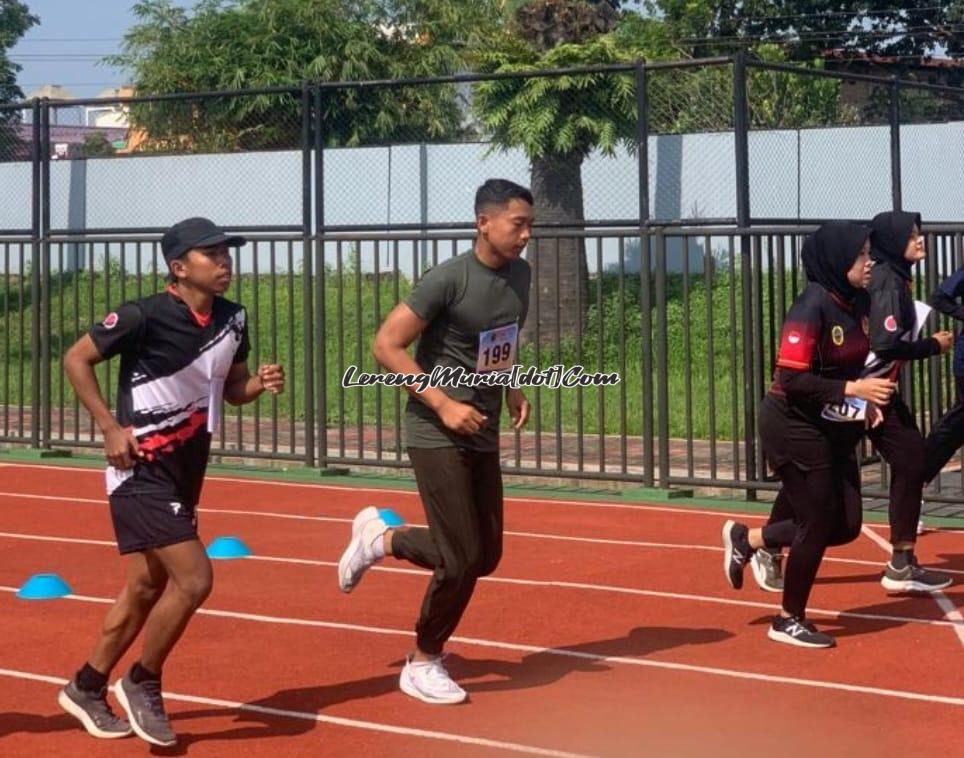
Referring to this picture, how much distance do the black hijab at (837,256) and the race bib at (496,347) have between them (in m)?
1.62

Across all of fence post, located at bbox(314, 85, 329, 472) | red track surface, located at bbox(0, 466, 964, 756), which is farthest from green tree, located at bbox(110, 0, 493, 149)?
red track surface, located at bbox(0, 466, 964, 756)

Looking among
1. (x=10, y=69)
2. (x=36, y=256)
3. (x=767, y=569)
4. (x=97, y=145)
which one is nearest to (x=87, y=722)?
(x=767, y=569)

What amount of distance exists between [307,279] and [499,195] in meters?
8.04

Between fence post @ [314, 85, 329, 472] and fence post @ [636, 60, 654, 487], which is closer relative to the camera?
fence post @ [636, 60, 654, 487]

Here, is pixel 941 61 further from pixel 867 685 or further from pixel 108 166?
pixel 867 685

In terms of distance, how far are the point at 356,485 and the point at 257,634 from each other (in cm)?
579

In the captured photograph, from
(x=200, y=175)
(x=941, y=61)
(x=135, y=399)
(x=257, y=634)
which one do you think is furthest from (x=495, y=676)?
Result: (x=941, y=61)

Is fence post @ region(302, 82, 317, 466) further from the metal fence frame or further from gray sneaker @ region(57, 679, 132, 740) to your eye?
gray sneaker @ region(57, 679, 132, 740)

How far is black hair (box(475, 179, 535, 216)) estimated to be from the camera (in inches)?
285

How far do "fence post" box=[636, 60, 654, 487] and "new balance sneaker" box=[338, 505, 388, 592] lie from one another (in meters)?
5.88

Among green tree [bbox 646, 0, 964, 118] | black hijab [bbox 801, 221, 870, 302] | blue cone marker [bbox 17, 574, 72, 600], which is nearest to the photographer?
black hijab [bbox 801, 221, 870, 302]

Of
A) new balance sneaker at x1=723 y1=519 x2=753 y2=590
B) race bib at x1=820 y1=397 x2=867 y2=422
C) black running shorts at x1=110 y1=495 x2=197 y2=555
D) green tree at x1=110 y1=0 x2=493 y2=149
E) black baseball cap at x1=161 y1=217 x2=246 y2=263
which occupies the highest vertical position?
green tree at x1=110 y1=0 x2=493 y2=149

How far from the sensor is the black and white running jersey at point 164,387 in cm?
671

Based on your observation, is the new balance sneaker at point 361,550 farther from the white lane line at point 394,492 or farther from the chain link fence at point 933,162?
the chain link fence at point 933,162
